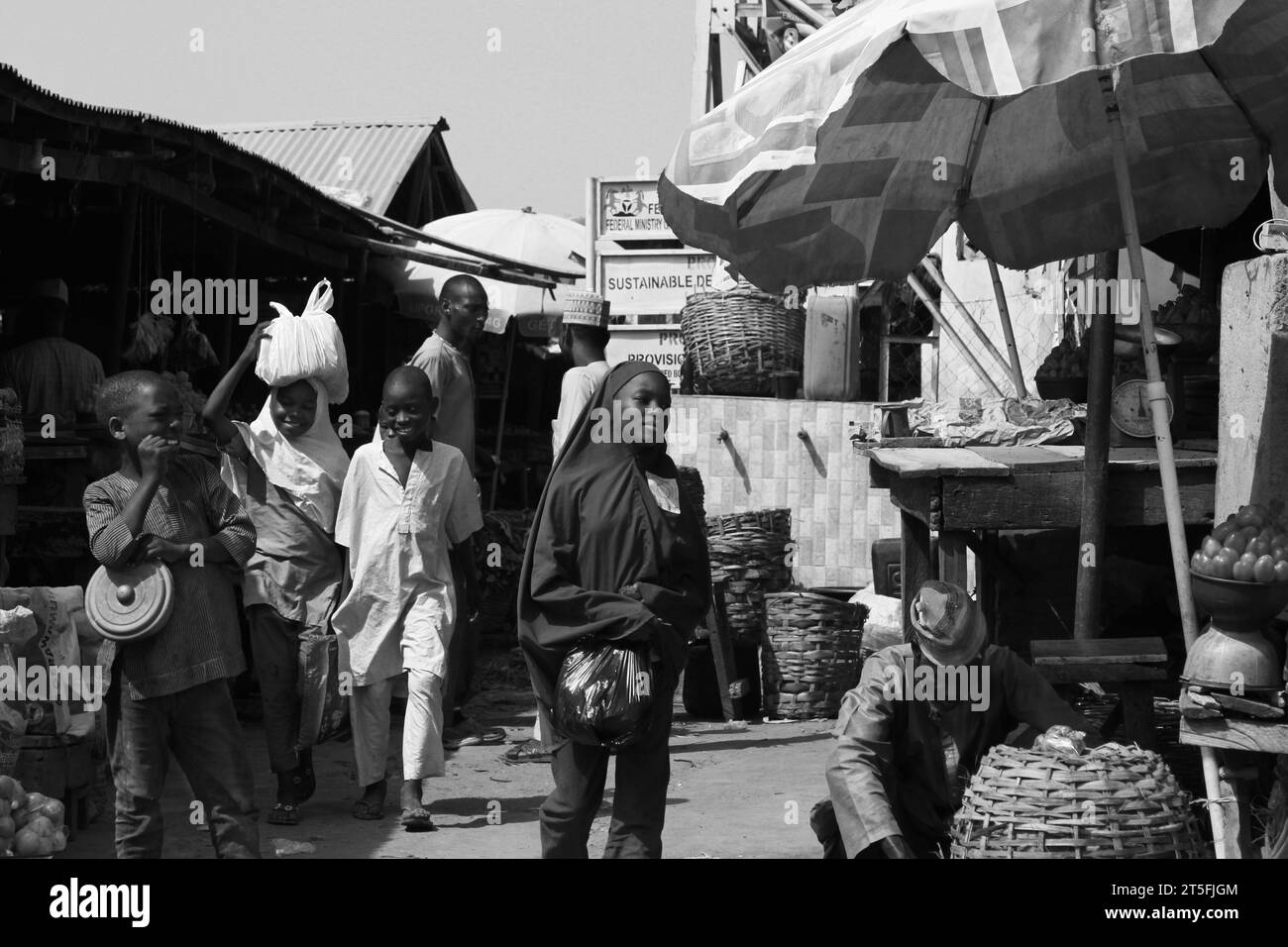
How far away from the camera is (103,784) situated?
6242 mm

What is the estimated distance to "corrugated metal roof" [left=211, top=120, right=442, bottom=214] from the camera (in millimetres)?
18188

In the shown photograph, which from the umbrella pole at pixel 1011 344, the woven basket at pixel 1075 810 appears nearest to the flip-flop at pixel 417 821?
the woven basket at pixel 1075 810

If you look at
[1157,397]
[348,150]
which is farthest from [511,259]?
[1157,397]

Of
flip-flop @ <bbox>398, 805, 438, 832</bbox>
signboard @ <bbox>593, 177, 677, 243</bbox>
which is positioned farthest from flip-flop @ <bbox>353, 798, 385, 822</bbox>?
signboard @ <bbox>593, 177, 677, 243</bbox>

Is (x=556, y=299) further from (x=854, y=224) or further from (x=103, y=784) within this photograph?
(x=103, y=784)

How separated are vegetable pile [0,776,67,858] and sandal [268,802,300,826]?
96 centimetres

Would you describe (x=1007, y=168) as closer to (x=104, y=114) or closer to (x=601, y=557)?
(x=601, y=557)

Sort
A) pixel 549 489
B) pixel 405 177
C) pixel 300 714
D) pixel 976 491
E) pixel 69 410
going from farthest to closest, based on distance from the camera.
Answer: pixel 405 177 < pixel 69 410 < pixel 300 714 < pixel 976 491 < pixel 549 489

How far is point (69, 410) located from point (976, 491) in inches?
200

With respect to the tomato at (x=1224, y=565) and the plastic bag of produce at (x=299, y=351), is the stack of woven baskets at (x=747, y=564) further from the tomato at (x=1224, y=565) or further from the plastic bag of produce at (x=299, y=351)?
the tomato at (x=1224, y=565)

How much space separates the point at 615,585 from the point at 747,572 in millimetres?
4265

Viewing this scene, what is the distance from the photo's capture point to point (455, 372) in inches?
310

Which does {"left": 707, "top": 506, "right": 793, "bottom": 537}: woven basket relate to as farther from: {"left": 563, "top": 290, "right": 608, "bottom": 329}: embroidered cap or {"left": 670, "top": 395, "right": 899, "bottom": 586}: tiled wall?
{"left": 563, "top": 290, "right": 608, "bottom": 329}: embroidered cap
